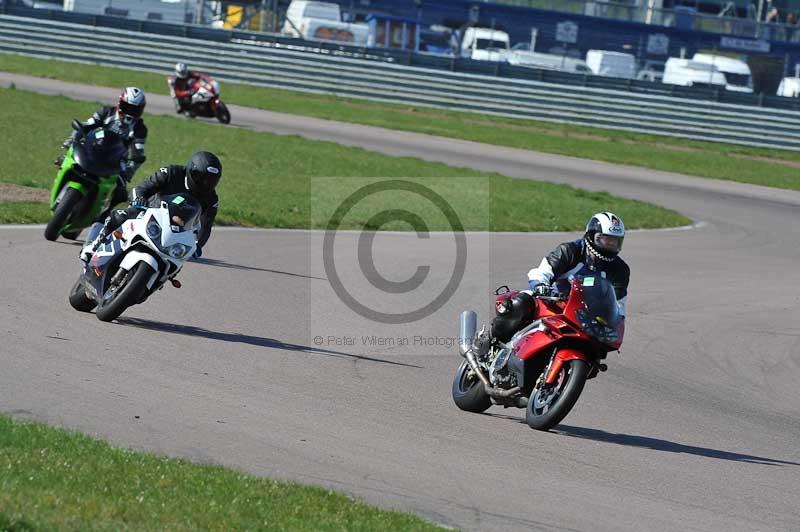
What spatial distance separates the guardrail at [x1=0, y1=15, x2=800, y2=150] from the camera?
35188 mm

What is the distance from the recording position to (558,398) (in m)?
8.29

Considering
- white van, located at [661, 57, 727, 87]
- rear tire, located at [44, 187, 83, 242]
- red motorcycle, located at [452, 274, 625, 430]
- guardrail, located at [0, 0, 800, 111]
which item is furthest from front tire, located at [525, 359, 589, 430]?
white van, located at [661, 57, 727, 87]

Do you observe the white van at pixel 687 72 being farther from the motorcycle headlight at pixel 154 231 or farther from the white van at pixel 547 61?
the motorcycle headlight at pixel 154 231

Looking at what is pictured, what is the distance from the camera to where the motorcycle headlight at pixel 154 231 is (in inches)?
399

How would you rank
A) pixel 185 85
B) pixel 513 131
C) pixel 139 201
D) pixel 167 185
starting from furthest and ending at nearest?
pixel 513 131 → pixel 185 85 → pixel 167 185 → pixel 139 201

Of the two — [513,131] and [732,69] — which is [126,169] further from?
[732,69]

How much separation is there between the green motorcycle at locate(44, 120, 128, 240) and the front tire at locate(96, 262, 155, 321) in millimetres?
3571

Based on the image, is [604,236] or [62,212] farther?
[62,212]

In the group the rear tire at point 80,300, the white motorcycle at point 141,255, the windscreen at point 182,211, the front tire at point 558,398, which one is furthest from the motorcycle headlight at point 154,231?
the front tire at point 558,398

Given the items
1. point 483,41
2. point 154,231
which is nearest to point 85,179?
point 154,231

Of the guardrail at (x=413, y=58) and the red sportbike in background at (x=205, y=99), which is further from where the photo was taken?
the guardrail at (x=413, y=58)

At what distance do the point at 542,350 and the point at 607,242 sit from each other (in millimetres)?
859

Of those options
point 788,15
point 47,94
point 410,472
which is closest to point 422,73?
point 47,94

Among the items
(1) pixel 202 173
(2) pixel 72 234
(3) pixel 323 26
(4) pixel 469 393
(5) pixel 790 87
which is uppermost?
(3) pixel 323 26
